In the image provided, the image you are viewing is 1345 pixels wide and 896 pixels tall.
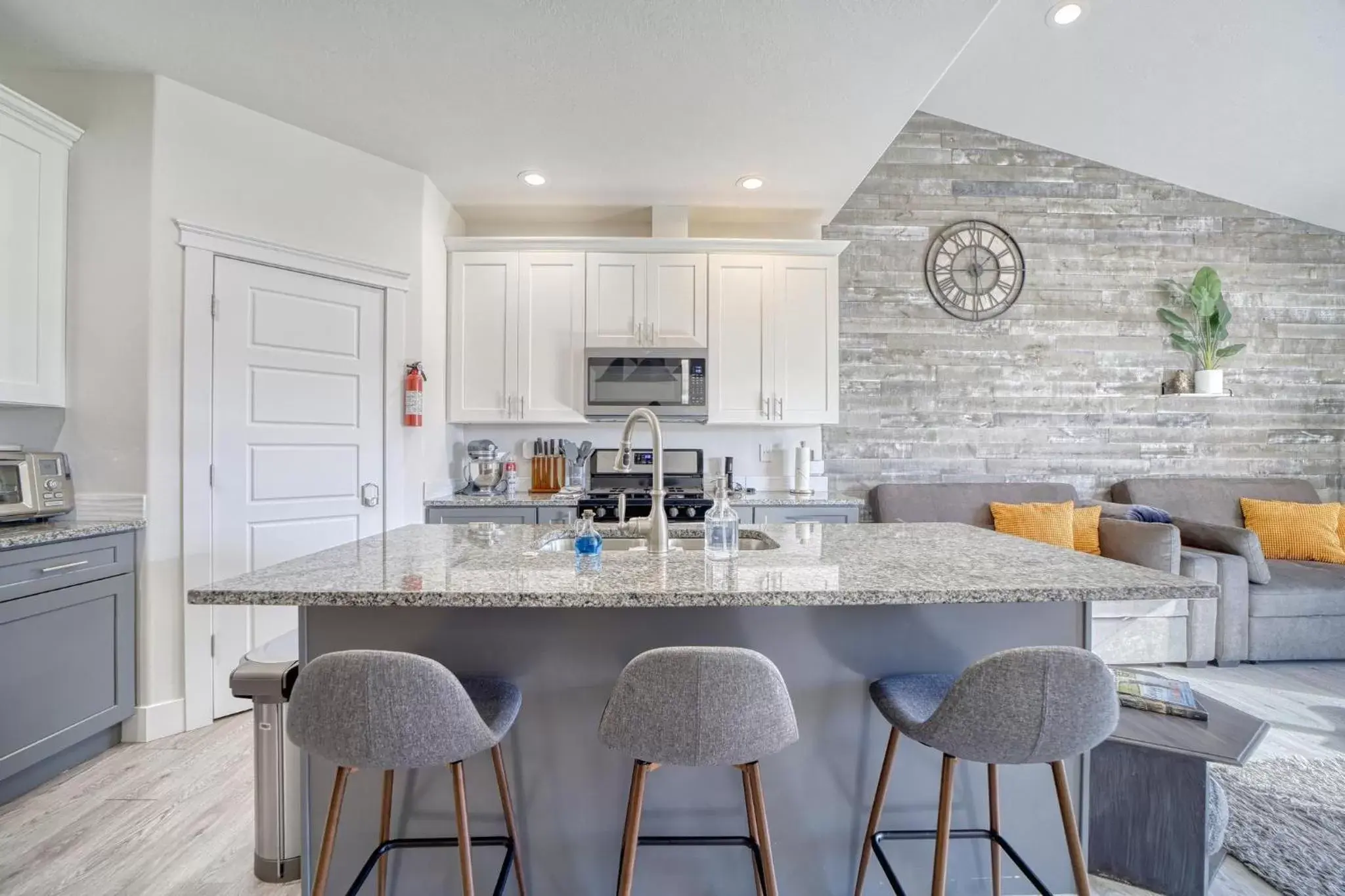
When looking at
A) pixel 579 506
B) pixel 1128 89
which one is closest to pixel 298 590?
pixel 579 506

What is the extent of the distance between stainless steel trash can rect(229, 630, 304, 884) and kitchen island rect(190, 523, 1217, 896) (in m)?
0.28

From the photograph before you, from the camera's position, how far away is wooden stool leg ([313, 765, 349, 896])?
108 cm

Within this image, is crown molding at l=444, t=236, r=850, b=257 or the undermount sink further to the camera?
crown molding at l=444, t=236, r=850, b=257

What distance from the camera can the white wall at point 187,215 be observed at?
7.61ft

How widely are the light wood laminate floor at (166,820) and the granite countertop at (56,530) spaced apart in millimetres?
859

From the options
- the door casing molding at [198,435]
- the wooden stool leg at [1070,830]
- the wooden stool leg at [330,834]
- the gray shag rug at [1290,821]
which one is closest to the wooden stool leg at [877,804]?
the wooden stool leg at [1070,830]

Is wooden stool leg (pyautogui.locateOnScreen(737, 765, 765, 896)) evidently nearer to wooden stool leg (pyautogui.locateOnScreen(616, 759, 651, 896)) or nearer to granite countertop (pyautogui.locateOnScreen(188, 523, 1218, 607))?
wooden stool leg (pyautogui.locateOnScreen(616, 759, 651, 896))

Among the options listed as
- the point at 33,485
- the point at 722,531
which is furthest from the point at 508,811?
the point at 33,485

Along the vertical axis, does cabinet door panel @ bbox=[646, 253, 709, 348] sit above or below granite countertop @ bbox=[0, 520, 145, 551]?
above

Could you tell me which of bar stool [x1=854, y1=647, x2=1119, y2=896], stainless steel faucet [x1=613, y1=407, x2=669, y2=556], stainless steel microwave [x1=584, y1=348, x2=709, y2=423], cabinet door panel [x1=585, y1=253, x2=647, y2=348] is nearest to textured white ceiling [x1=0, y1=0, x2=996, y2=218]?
cabinet door panel [x1=585, y1=253, x2=647, y2=348]

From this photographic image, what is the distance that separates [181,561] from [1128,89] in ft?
17.8

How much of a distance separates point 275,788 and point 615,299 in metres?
2.76

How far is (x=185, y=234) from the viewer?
2.40 meters

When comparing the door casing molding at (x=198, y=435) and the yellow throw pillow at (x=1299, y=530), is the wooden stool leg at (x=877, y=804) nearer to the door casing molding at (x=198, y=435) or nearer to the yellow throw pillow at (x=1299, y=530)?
the door casing molding at (x=198, y=435)
